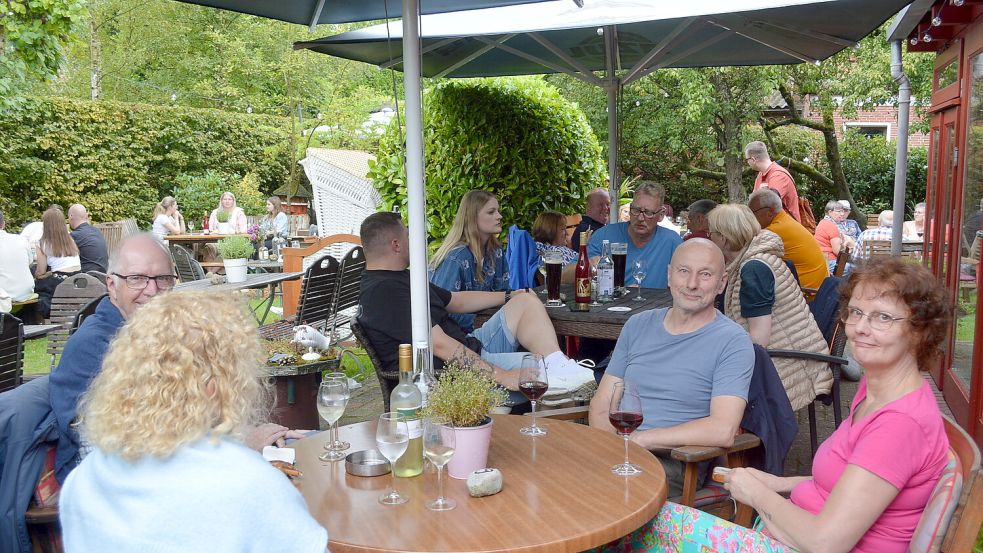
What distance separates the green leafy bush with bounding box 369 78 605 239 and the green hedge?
8.28 meters

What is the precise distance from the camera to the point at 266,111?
779 inches

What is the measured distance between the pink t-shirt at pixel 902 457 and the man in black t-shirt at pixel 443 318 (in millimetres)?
1629

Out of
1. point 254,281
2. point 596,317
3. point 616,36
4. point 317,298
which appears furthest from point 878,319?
point 254,281

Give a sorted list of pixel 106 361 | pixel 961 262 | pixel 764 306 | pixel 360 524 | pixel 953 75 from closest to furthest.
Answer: pixel 106 361 < pixel 360 524 < pixel 764 306 < pixel 961 262 < pixel 953 75

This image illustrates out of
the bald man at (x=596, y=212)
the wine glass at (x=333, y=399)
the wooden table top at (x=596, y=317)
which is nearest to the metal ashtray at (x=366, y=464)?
the wine glass at (x=333, y=399)

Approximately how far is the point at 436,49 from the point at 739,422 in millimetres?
4498

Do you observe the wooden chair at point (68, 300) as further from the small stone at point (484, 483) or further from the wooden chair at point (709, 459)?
the small stone at point (484, 483)

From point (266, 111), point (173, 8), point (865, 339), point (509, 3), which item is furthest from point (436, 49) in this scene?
point (173, 8)

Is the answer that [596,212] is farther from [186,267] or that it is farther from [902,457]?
[902,457]

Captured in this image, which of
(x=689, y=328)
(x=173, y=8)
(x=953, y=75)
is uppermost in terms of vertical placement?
(x=173, y=8)

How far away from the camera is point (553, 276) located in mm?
4363

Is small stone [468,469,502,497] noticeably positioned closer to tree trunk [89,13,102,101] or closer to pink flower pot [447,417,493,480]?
pink flower pot [447,417,493,480]

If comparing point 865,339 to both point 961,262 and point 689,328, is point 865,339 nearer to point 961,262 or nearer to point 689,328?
point 689,328

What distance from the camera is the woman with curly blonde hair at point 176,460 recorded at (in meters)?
1.30
